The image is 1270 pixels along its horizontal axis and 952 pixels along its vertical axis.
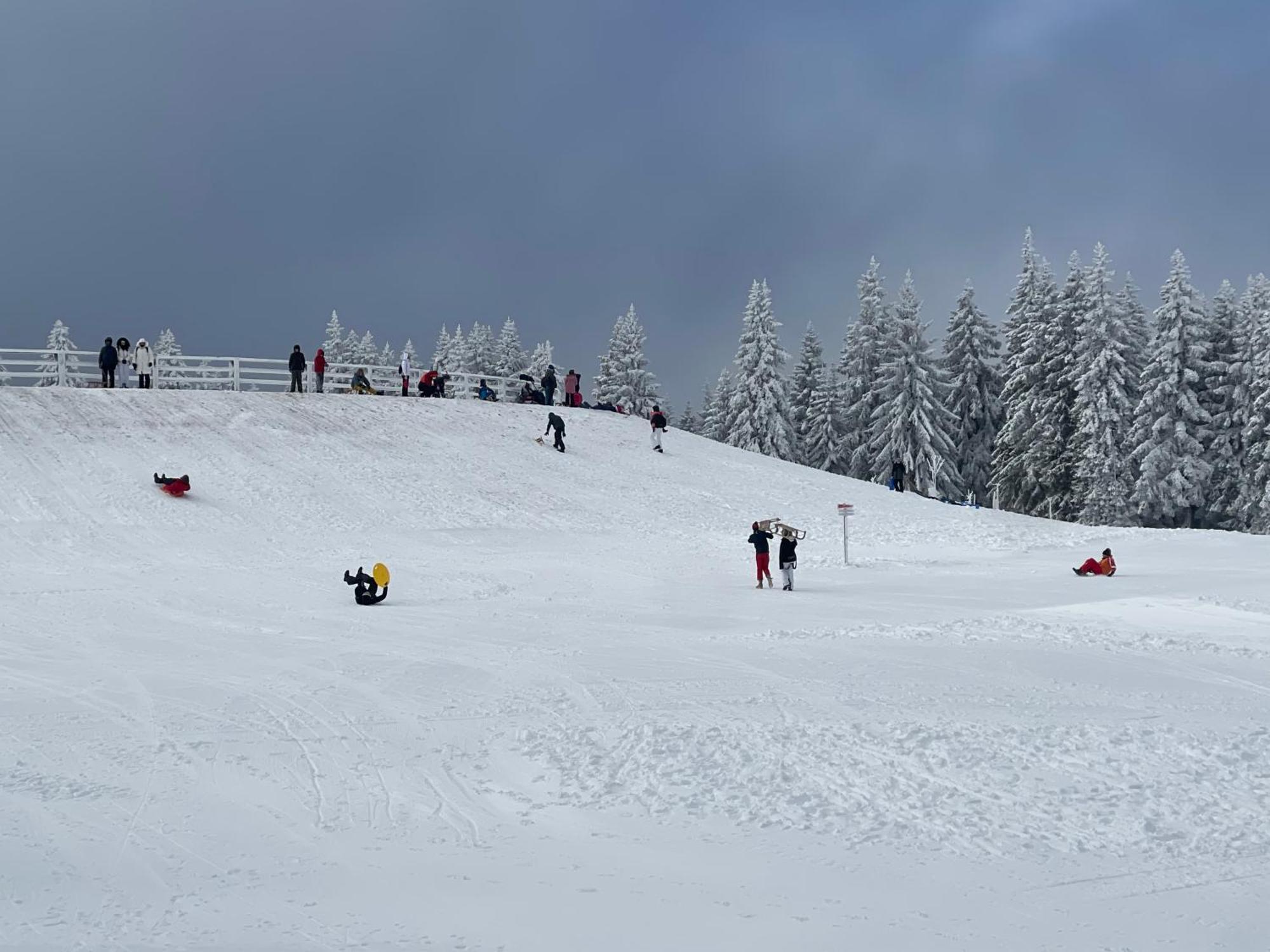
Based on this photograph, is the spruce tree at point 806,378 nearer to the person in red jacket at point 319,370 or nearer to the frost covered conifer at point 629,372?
the frost covered conifer at point 629,372

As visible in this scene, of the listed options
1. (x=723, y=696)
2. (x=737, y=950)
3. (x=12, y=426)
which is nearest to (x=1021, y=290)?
(x=12, y=426)

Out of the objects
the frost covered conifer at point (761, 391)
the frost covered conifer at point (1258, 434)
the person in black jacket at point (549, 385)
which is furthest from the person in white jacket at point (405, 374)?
the frost covered conifer at point (1258, 434)

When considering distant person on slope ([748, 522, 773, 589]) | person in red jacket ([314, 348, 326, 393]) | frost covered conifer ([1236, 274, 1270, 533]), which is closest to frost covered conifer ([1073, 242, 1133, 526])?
frost covered conifer ([1236, 274, 1270, 533])

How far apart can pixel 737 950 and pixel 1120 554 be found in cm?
2299

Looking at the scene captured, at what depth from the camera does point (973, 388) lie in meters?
56.4

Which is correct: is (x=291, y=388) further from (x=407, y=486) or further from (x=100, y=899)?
(x=100, y=899)

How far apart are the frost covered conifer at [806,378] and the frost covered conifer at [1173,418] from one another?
1961 centimetres

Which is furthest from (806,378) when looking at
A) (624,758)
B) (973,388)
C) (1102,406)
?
(624,758)

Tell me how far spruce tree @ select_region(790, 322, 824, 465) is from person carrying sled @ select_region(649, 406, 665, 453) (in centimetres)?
2433

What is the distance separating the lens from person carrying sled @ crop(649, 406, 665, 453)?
38.1m

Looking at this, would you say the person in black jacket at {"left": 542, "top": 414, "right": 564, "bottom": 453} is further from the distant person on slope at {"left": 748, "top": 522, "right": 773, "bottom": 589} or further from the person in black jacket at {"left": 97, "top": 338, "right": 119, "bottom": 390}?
the distant person on slope at {"left": 748, "top": 522, "right": 773, "bottom": 589}

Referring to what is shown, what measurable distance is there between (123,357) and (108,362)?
107 cm

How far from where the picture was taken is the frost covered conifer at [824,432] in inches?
2299

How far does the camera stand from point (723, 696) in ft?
34.0
